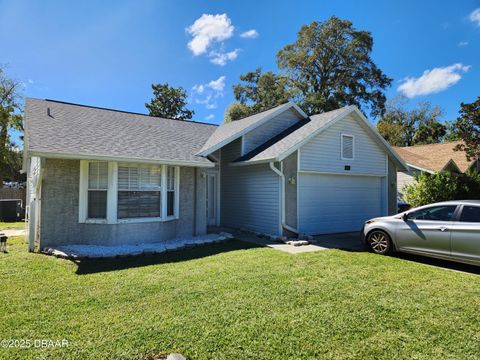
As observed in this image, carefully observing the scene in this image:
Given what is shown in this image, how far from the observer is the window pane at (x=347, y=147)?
40.4 ft

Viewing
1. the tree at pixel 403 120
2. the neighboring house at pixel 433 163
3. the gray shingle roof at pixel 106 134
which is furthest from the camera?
the tree at pixel 403 120

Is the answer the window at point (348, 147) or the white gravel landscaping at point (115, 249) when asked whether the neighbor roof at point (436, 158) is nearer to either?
the window at point (348, 147)

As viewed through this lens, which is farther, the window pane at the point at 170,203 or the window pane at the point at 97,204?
the window pane at the point at 170,203

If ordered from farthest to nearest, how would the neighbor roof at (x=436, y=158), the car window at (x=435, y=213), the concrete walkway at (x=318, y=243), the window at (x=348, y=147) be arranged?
the neighbor roof at (x=436, y=158) → the window at (x=348, y=147) → the concrete walkway at (x=318, y=243) → the car window at (x=435, y=213)

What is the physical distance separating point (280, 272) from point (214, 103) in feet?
79.1

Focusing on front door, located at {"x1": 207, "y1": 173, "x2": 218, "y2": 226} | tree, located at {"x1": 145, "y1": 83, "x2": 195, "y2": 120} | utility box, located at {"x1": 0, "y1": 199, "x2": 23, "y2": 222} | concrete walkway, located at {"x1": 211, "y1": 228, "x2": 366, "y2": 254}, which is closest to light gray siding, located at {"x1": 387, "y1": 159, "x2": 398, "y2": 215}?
concrete walkway, located at {"x1": 211, "y1": 228, "x2": 366, "y2": 254}

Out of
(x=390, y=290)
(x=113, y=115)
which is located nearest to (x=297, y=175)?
(x=390, y=290)

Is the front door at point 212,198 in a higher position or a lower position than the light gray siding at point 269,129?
lower

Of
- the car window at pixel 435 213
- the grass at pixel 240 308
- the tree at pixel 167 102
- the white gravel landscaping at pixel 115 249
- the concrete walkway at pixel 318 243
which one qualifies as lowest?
the grass at pixel 240 308

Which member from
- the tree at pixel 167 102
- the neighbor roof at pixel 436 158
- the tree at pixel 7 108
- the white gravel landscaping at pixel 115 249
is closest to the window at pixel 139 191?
the white gravel landscaping at pixel 115 249

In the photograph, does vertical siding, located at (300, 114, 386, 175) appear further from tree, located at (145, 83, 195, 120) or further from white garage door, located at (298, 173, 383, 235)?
tree, located at (145, 83, 195, 120)

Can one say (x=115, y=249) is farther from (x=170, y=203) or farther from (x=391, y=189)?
(x=391, y=189)

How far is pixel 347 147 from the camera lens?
12.4m

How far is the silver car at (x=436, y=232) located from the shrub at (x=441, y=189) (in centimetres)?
789
